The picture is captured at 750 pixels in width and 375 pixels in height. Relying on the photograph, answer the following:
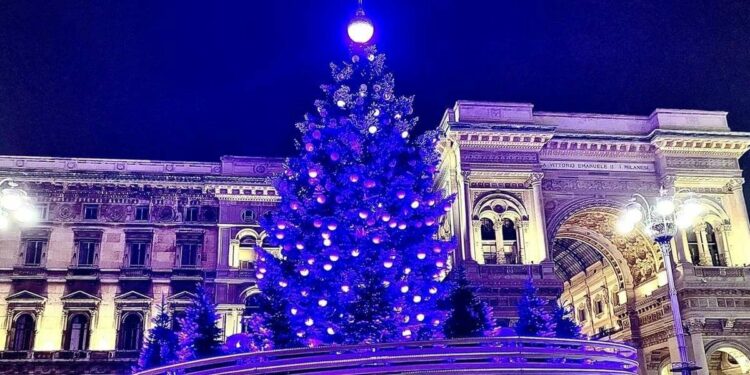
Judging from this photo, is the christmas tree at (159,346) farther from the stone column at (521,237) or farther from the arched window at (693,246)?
the arched window at (693,246)

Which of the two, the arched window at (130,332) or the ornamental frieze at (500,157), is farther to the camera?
the arched window at (130,332)

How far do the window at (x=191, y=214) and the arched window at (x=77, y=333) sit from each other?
6.81 metres

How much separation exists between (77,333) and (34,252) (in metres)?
4.65

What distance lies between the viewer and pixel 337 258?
53.0ft

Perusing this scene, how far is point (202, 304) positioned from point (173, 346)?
2981mm

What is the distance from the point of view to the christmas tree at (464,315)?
19.9 meters

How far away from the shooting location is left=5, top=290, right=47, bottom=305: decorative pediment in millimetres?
33344

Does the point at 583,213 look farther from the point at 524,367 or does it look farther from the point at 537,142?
the point at 524,367

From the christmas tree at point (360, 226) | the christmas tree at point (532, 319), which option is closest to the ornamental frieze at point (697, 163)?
the christmas tree at point (532, 319)

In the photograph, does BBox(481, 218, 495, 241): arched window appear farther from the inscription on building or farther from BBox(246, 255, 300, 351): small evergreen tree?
BBox(246, 255, 300, 351): small evergreen tree

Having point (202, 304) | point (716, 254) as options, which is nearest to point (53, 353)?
point (202, 304)

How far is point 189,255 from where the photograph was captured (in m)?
35.7

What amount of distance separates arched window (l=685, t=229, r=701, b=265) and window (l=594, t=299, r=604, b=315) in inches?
303

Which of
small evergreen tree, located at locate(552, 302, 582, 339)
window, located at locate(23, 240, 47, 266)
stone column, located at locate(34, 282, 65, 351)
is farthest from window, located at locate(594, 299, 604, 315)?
window, located at locate(23, 240, 47, 266)
